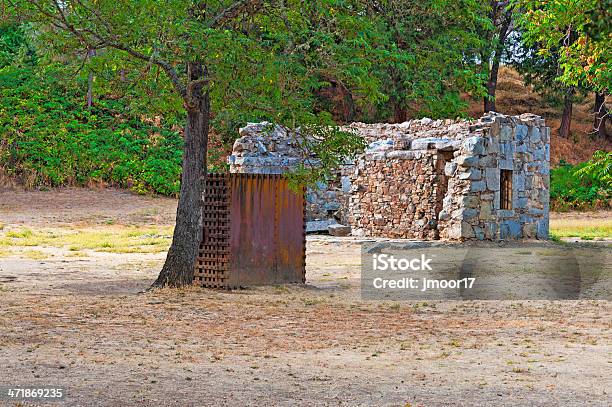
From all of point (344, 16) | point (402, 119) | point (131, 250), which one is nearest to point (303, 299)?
point (344, 16)

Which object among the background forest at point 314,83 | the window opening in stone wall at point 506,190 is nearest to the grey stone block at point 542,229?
the window opening in stone wall at point 506,190

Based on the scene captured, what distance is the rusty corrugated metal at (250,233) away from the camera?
47.1ft

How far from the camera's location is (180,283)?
1425 cm

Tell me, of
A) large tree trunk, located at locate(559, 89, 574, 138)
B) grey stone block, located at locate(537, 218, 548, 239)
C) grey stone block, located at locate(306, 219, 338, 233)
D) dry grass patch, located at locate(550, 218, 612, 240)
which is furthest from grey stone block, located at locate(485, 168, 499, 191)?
large tree trunk, located at locate(559, 89, 574, 138)

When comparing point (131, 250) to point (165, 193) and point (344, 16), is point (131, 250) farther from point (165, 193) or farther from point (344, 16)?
point (165, 193)

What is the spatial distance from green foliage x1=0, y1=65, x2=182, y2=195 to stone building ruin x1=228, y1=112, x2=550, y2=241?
869cm

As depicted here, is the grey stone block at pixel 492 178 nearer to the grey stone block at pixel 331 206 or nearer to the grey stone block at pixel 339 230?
the grey stone block at pixel 339 230

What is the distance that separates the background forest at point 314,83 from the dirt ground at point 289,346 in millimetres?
2878

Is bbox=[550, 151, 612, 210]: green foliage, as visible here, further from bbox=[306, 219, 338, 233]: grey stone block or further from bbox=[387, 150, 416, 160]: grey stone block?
bbox=[387, 150, 416, 160]: grey stone block

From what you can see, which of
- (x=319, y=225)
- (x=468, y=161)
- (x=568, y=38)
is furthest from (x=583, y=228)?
(x=568, y=38)

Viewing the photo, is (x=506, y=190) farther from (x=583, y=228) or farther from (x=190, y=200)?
(x=190, y=200)

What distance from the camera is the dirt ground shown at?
7371 mm

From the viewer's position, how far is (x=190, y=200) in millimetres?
14227

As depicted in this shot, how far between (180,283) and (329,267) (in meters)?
4.71
